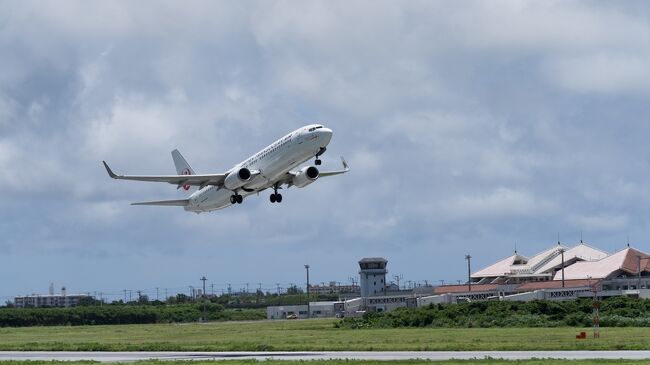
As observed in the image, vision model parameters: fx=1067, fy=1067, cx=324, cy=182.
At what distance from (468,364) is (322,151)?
32927 mm

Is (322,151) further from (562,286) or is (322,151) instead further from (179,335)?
(562,286)

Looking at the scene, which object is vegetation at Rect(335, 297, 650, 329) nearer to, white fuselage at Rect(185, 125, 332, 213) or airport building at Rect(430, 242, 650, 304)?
white fuselage at Rect(185, 125, 332, 213)

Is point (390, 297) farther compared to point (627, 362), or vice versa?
point (390, 297)

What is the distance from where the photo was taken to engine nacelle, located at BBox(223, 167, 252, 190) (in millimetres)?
87562

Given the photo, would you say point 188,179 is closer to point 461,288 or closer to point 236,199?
point 236,199

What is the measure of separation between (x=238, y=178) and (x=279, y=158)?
4793 millimetres

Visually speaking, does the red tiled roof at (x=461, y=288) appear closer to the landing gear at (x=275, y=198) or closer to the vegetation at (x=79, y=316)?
the vegetation at (x=79, y=316)

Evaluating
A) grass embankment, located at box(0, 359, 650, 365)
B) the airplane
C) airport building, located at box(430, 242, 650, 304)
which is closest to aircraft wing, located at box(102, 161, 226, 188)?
the airplane

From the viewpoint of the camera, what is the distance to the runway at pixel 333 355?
59438 millimetres

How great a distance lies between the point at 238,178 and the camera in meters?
87.8

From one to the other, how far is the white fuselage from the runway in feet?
62.2

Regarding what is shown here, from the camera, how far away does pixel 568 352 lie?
62.8 meters

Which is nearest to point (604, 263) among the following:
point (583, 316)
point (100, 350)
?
point (583, 316)

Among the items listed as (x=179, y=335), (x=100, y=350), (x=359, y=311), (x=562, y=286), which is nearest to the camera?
(x=100, y=350)
